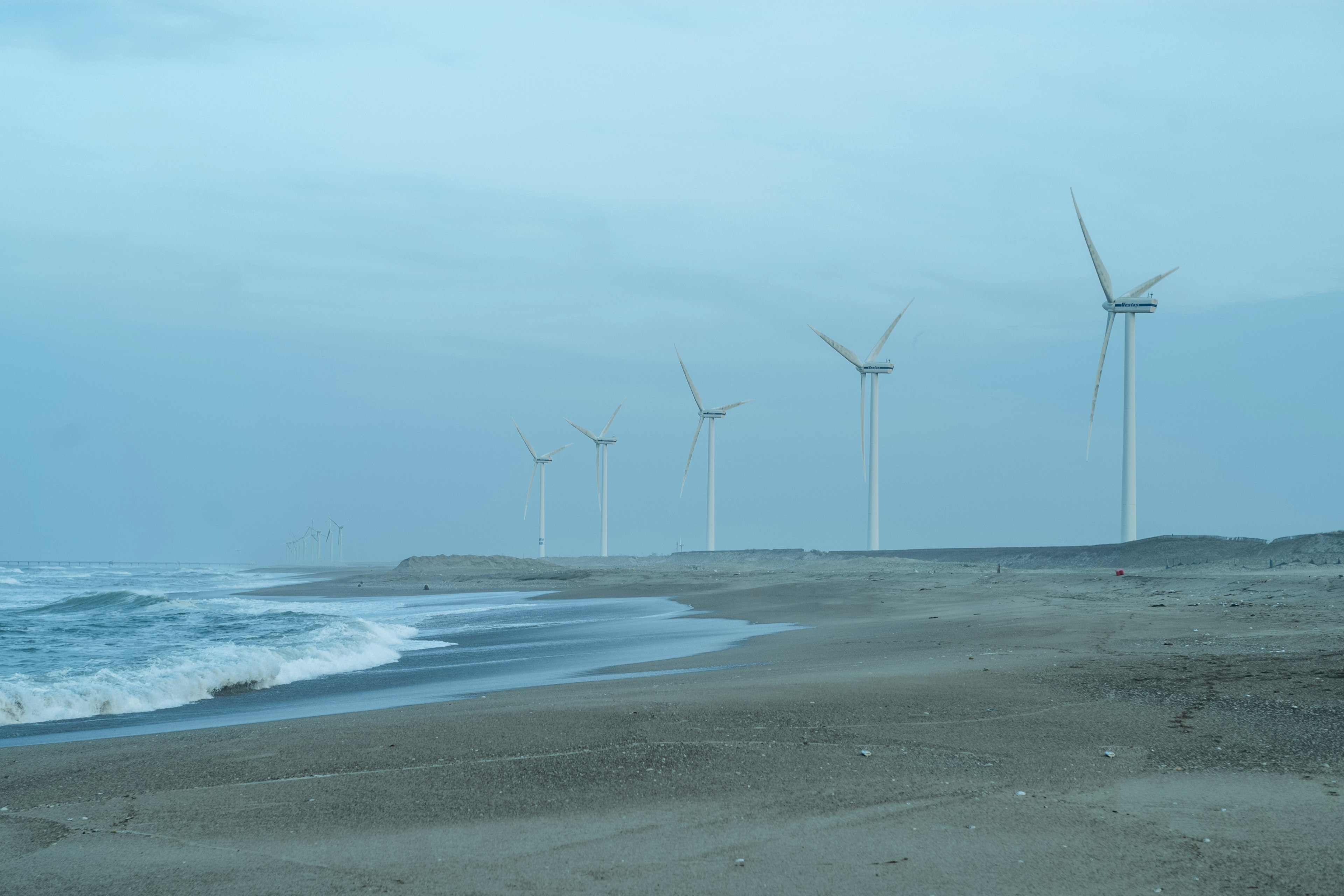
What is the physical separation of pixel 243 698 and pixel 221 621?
15.4 meters

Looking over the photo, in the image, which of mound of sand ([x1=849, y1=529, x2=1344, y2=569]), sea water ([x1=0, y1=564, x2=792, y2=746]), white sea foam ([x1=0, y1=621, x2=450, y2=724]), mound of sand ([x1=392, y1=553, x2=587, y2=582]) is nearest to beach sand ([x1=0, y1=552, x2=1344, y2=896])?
sea water ([x1=0, y1=564, x2=792, y2=746])

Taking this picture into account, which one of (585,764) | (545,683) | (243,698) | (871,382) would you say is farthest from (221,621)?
(871,382)

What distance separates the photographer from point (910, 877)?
452 centimetres

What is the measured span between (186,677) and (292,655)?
115 inches

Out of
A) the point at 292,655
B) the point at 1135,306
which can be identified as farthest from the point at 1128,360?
the point at 292,655

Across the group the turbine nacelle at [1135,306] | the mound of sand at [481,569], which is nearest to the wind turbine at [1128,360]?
the turbine nacelle at [1135,306]

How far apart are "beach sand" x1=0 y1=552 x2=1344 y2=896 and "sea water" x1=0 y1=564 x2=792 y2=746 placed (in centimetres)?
291

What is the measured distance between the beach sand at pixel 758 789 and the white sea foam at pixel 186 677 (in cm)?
421

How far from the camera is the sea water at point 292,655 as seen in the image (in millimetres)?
12555

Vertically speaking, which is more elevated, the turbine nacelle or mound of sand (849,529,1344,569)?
the turbine nacelle

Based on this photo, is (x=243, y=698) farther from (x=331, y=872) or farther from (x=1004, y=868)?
(x=1004, y=868)

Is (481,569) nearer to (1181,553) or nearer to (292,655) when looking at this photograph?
(1181,553)

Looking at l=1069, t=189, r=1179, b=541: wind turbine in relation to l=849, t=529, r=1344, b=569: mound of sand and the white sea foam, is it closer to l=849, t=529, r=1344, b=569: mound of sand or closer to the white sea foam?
l=849, t=529, r=1344, b=569: mound of sand

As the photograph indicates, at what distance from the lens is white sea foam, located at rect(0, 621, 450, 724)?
1275 cm
